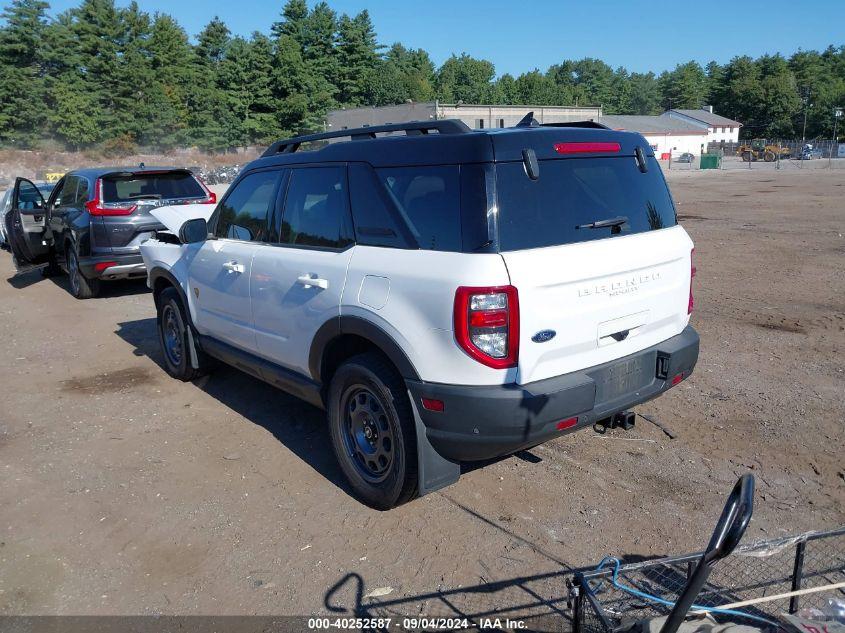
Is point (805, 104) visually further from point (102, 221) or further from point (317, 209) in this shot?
point (317, 209)

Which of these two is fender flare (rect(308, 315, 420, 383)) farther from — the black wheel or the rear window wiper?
the black wheel

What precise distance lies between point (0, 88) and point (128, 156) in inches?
468

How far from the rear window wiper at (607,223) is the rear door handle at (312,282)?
4.73 ft

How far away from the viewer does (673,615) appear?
63.9 inches

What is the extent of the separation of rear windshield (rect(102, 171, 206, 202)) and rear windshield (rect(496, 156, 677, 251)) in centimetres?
751

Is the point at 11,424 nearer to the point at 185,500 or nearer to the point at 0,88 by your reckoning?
the point at 185,500

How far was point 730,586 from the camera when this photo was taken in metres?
3.06

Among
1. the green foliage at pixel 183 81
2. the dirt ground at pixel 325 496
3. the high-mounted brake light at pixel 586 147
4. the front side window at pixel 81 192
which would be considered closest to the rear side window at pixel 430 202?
the high-mounted brake light at pixel 586 147

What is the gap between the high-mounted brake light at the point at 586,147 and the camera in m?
3.49

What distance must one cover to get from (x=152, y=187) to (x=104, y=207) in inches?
30.1

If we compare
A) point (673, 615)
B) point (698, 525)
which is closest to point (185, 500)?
point (698, 525)

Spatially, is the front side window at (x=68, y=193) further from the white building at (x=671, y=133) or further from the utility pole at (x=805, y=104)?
the utility pole at (x=805, y=104)

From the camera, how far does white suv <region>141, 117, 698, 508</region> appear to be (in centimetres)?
316

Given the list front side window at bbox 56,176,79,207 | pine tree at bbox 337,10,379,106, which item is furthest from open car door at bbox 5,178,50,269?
pine tree at bbox 337,10,379,106
